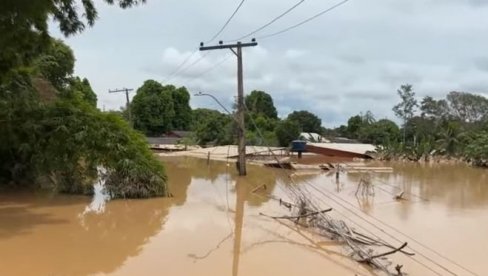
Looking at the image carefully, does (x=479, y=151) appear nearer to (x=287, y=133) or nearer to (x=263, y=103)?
(x=287, y=133)

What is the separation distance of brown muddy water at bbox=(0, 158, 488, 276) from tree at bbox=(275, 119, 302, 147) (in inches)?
1358

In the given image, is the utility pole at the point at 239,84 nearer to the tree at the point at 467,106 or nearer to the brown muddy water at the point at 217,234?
the brown muddy water at the point at 217,234

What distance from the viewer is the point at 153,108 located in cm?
6569

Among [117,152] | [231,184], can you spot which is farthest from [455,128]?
[117,152]

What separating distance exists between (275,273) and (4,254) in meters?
4.60

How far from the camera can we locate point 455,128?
50438 millimetres

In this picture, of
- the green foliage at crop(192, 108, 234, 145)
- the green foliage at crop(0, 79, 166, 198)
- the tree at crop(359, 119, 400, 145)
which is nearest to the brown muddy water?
the green foliage at crop(0, 79, 166, 198)

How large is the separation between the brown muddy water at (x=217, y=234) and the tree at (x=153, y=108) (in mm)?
45679

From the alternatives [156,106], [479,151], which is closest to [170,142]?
[156,106]

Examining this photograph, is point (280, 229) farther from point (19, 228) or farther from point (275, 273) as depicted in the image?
point (19, 228)

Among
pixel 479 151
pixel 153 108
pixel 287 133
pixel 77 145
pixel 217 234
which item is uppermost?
pixel 153 108

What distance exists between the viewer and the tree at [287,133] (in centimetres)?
5462

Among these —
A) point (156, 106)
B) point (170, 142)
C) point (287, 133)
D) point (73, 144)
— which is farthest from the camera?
point (156, 106)

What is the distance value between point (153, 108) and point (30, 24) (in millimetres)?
54889
